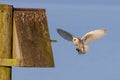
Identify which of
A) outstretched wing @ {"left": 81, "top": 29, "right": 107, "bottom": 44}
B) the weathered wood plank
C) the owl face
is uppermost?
outstretched wing @ {"left": 81, "top": 29, "right": 107, "bottom": 44}

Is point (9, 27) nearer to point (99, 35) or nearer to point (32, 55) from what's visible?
point (32, 55)

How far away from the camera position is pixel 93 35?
20.2 ft

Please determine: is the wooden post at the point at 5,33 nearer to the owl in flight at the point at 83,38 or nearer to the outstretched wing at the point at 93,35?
the owl in flight at the point at 83,38

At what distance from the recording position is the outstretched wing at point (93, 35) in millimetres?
6059

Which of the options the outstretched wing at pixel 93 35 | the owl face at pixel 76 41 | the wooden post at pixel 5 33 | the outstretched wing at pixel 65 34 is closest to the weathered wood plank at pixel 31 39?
the wooden post at pixel 5 33

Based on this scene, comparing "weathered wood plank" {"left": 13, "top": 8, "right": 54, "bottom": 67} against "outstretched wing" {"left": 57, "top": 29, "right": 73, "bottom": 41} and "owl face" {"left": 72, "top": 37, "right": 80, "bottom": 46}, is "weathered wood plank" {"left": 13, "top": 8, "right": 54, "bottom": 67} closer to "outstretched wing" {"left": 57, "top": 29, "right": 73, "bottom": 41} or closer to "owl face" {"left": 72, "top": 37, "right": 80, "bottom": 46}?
"outstretched wing" {"left": 57, "top": 29, "right": 73, "bottom": 41}

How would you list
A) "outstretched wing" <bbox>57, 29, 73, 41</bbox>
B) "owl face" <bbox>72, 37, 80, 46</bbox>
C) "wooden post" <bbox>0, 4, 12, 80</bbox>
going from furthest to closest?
"owl face" <bbox>72, 37, 80, 46</bbox> → "outstretched wing" <bbox>57, 29, 73, 41</bbox> → "wooden post" <bbox>0, 4, 12, 80</bbox>

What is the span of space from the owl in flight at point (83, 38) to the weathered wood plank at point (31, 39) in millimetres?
983

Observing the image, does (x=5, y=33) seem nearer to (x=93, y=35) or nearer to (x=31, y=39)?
(x=31, y=39)

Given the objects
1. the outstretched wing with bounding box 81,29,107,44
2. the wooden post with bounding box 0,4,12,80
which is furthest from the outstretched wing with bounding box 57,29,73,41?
the wooden post with bounding box 0,4,12,80

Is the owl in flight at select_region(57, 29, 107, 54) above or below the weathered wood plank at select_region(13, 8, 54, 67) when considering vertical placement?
above

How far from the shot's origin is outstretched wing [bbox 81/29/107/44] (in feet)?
19.9

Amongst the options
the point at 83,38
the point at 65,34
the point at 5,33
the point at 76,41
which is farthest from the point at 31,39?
the point at 83,38

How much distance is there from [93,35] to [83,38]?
0.18 metres
